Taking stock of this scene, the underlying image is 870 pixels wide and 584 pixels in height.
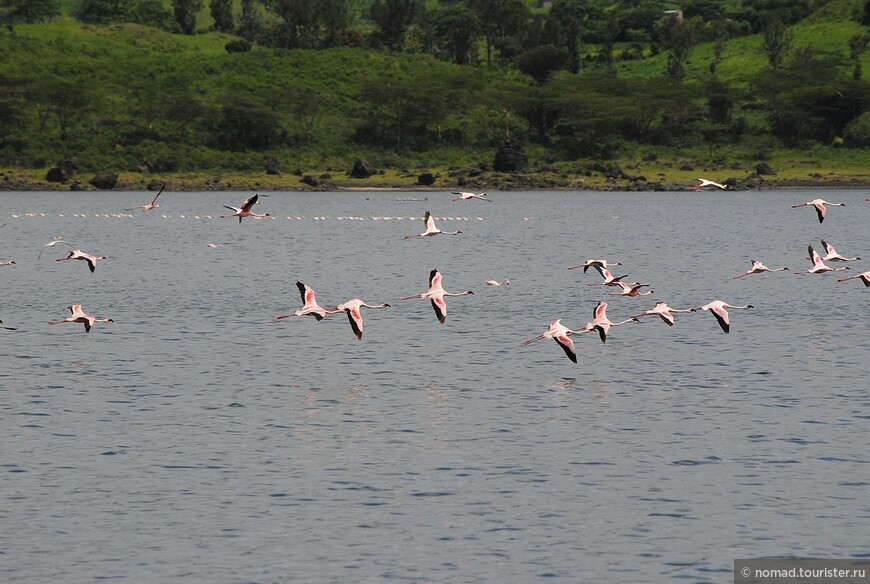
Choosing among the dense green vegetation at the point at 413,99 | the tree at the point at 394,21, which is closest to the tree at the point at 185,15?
the dense green vegetation at the point at 413,99

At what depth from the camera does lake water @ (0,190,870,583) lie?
1733 cm

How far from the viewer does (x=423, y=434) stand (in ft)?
76.8

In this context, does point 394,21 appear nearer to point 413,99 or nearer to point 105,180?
point 413,99

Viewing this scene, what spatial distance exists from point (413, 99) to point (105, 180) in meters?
30.3

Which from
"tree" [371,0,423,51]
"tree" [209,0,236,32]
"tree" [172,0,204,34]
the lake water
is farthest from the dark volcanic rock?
"tree" [209,0,236,32]

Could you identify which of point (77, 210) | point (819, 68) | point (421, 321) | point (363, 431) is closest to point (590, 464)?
point (363, 431)

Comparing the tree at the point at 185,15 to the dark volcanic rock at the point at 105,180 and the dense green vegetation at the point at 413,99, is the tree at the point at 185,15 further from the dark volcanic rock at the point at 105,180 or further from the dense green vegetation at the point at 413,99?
the dark volcanic rock at the point at 105,180

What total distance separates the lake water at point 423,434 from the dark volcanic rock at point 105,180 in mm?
59301

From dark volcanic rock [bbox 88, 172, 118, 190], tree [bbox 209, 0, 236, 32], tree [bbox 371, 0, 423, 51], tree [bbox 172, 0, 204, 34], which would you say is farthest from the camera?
tree [bbox 209, 0, 236, 32]

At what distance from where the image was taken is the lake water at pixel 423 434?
17.3m

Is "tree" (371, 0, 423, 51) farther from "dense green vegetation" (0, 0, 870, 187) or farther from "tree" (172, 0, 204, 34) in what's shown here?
"tree" (172, 0, 204, 34)

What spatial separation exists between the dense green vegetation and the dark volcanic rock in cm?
535

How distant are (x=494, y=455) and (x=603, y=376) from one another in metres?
7.85

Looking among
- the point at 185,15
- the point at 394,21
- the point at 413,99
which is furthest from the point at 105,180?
A: the point at 185,15
